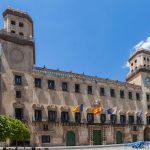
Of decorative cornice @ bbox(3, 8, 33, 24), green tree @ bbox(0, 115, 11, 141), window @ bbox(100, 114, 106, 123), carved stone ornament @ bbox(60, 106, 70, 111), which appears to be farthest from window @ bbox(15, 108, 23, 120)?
green tree @ bbox(0, 115, 11, 141)

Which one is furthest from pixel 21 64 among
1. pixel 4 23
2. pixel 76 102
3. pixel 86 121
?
pixel 86 121

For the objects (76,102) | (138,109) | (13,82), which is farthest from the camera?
(138,109)

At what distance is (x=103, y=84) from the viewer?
60.2 meters

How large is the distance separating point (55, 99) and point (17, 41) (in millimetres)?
10932

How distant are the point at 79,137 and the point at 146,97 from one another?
61.7ft

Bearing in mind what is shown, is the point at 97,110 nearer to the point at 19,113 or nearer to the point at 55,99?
the point at 55,99

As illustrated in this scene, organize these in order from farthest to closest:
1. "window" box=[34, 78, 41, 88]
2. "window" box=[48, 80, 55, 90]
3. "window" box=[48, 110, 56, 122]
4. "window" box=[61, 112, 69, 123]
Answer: "window" box=[61, 112, 69, 123] < "window" box=[48, 80, 55, 90] < "window" box=[48, 110, 56, 122] < "window" box=[34, 78, 41, 88]

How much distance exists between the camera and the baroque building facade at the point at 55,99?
4919 cm

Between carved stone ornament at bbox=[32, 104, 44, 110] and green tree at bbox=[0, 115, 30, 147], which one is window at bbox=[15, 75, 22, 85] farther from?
green tree at bbox=[0, 115, 30, 147]

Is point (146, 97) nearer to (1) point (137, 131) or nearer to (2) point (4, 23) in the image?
(1) point (137, 131)

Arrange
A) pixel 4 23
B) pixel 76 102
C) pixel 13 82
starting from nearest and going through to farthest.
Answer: pixel 13 82
pixel 4 23
pixel 76 102

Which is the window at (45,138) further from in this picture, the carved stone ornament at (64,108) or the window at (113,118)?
the window at (113,118)

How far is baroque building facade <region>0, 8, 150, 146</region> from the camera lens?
49188 mm

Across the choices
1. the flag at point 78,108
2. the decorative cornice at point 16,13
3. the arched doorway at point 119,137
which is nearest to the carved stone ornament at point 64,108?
the flag at point 78,108
